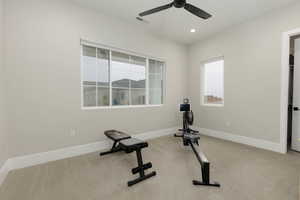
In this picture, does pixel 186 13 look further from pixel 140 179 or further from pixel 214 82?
pixel 140 179

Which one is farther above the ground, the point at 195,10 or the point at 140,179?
the point at 195,10

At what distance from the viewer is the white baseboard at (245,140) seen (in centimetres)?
285

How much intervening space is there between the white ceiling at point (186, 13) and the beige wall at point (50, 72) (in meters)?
0.28

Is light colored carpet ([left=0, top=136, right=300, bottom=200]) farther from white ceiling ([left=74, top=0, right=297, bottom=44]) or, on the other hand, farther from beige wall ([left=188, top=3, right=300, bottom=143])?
white ceiling ([left=74, top=0, right=297, bottom=44])

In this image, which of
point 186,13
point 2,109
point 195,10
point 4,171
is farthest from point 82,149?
point 186,13

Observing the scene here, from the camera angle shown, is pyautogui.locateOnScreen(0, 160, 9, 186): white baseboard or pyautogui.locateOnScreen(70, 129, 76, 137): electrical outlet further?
pyautogui.locateOnScreen(70, 129, 76, 137): electrical outlet

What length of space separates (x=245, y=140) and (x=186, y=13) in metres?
3.37

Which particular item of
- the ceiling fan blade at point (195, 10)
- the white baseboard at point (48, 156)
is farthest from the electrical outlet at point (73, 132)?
the ceiling fan blade at point (195, 10)

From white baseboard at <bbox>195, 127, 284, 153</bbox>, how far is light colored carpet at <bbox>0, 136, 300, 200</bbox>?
22 cm

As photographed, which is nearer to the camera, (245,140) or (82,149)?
(82,149)

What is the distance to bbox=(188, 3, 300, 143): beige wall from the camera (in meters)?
2.79

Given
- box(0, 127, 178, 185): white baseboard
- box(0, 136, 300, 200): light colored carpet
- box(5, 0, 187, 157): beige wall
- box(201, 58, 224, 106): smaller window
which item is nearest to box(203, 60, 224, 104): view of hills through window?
box(201, 58, 224, 106): smaller window

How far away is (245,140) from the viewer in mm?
Result: 3281

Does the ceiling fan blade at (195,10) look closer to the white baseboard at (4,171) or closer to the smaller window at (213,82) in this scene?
the smaller window at (213,82)
